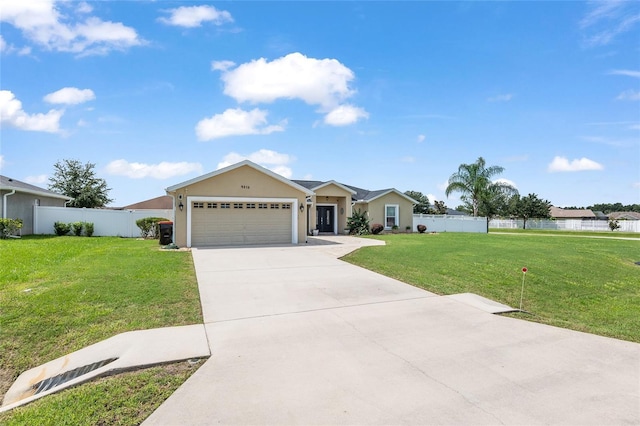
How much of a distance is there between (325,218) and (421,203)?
2884 centimetres

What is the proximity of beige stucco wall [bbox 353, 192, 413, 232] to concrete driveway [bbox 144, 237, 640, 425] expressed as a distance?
744 inches

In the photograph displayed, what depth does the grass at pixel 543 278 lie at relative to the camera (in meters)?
7.21

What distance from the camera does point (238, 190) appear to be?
53.7ft

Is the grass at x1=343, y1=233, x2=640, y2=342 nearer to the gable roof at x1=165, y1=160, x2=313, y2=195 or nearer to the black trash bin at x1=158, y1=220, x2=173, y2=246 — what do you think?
the gable roof at x1=165, y1=160, x2=313, y2=195

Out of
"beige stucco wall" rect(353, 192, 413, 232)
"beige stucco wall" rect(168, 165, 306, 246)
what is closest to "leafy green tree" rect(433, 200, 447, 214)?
"beige stucco wall" rect(353, 192, 413, 232)

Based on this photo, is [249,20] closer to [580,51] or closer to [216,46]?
[216,46]

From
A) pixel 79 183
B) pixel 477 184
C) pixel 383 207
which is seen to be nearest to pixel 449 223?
pixel 477 184

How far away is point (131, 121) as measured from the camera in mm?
15625

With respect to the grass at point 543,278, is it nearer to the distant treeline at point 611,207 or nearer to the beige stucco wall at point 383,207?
the beige stucco wall at point 383,207

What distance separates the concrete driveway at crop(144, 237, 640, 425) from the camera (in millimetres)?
3088

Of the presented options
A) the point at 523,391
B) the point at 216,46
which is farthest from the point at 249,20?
the point at 523,391

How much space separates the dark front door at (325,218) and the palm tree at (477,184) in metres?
18.0

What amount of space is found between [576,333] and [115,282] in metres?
9.28

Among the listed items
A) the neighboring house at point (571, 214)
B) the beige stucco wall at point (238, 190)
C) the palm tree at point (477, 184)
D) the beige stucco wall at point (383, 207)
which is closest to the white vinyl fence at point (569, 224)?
the palm tree at point (477, 184)
